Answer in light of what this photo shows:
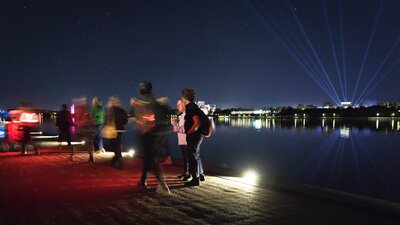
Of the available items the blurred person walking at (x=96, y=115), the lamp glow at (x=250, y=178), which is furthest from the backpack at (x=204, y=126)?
the blurred person walking at (x=96, y=115)

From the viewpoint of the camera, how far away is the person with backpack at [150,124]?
745cm

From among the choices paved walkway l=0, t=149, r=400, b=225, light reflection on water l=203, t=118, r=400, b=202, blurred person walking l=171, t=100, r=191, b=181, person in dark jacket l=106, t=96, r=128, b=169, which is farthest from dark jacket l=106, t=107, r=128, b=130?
light reflection on water l=203, t=118, r=400, b=202

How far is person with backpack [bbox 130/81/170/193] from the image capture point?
7.45 m

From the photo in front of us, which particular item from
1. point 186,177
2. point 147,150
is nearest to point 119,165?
point 186,177

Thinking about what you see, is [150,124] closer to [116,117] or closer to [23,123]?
[116,117]

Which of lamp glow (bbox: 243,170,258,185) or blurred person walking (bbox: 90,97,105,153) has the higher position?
blurred person walking (bbox: 90,97,105,153)

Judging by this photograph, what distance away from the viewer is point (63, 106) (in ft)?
56.5

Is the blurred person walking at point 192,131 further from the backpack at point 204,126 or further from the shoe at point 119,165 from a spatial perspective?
the shoe at point 119,165

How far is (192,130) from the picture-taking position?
8188mm

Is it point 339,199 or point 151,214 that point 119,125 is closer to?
point 151,214

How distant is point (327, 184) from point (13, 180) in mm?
15581

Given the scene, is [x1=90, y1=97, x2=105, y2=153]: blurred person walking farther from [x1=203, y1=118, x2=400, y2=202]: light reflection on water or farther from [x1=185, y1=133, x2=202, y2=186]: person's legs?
[x1=203, y1=118, x2=400, y2=202]: light reflection on water

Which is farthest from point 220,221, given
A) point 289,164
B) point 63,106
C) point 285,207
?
point 289,164

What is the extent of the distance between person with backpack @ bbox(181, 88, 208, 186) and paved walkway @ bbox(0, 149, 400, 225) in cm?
34
